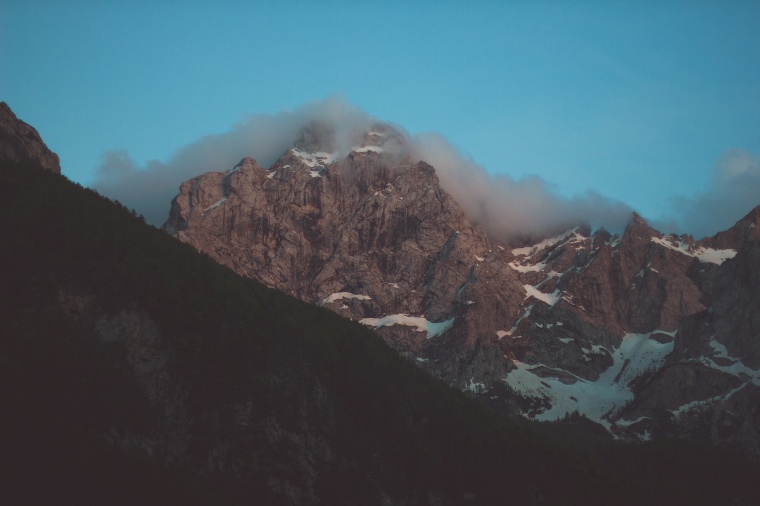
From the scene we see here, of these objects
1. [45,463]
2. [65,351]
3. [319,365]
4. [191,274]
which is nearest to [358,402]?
[319,365]

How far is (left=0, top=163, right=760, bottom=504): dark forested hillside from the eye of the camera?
378 ft

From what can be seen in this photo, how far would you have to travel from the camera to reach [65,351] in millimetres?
125000

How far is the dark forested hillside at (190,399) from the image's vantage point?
115m

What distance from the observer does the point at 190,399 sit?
134 m

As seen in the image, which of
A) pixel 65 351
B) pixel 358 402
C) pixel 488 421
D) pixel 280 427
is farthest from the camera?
pixel 488 421

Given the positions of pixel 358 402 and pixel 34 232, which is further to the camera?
pixel 358 402

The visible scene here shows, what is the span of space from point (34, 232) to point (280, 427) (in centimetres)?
4566

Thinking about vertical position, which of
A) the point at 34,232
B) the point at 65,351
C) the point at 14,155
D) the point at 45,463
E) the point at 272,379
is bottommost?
the point at 45,463

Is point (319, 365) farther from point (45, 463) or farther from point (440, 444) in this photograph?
point (45, 463)

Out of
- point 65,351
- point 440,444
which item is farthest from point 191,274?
point 440,444

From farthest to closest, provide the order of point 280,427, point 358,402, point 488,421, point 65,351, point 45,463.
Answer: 1. point 488,421
2. point 358,402
3. point 280,427
4. point 65,351
5. point 45,463

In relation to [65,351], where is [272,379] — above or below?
above

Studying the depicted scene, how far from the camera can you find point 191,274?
15962 centimetres

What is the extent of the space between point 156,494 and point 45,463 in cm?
1234
